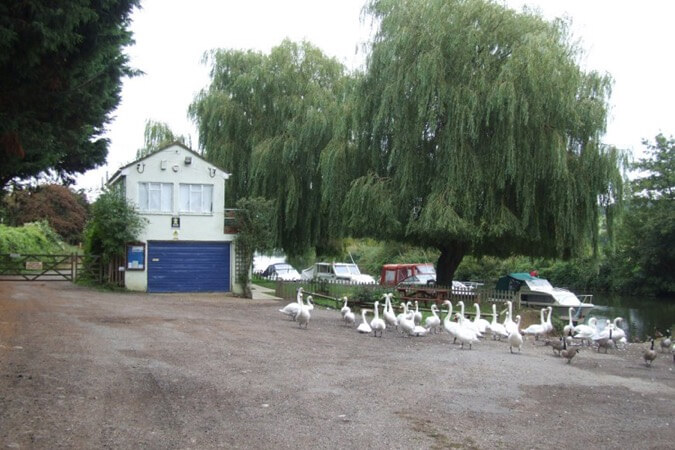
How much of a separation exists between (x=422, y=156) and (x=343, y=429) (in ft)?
69.0

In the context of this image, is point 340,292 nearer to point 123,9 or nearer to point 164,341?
point 164,341

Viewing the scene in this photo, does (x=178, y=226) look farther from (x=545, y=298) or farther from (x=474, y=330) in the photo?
(x=545, y=298)

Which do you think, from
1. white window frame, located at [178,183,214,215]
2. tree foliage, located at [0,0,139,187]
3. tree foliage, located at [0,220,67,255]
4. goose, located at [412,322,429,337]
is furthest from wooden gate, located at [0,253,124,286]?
tree foliage, located at [0,0,139,187]

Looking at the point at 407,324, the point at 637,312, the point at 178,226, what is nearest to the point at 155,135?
the point at 178,226

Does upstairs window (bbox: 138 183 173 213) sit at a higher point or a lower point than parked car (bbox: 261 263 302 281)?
higher

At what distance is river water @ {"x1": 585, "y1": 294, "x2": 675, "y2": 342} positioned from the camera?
108ft

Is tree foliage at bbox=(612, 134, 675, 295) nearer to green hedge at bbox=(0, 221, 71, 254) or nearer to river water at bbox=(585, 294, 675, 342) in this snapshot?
river water at bbox=(585, 294, 675, 342)

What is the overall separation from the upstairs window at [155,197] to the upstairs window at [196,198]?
21.4 inches

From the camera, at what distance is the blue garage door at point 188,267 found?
30484 mm

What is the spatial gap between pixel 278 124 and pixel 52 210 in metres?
27.4

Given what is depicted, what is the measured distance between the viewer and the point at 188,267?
101 feet

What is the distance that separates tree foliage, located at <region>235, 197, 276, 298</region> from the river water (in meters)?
14.8

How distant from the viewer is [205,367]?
11594mm

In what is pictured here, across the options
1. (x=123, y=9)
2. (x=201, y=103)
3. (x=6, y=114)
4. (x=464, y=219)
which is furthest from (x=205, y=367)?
(x=201, y=103)
